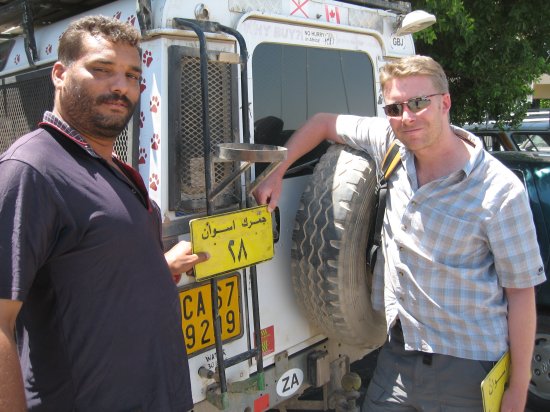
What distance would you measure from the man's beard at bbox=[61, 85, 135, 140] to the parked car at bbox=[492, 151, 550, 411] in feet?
10.4

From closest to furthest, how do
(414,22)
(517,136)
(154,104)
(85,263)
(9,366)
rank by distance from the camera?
1. (9,366)
2. (85,263)
3. (154,104)
4. (414,22)
5. (517,136)

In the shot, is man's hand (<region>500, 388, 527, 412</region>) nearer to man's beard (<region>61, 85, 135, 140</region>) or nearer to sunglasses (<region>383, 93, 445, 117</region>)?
sunglasses (<region>383, 93, 445, 117</region>)

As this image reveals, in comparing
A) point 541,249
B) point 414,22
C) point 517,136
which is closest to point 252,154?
point 414,22

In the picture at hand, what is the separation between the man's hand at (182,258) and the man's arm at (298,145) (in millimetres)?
431

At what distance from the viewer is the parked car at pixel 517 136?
24.5ft

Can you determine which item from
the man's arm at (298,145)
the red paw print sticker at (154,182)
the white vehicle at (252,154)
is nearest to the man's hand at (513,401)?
the white vehicle at (252,154)

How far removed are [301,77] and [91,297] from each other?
1.69 meters

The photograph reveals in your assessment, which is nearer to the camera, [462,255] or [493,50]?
[462,255]

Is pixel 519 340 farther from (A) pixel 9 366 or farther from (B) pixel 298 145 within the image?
(A) pixel 9 366

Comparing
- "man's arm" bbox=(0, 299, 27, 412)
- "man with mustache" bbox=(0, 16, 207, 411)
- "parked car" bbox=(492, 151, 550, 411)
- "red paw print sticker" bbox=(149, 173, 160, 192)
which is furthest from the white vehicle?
"parked car" bbox=(492, 151, 550, 411)

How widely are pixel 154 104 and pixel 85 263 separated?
0.87 meters

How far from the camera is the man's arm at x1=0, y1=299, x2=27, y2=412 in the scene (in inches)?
52.9

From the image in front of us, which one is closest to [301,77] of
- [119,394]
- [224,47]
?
[224,47]

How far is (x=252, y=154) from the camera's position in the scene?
6.65 feet
